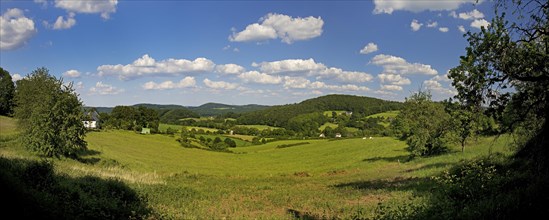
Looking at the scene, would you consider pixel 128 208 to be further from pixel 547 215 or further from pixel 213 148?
pixel 213 148

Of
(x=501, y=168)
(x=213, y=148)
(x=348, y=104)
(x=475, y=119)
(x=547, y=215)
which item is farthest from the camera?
(x=348, y=104)

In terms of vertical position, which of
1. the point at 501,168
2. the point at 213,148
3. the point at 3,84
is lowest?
the point at 213,148

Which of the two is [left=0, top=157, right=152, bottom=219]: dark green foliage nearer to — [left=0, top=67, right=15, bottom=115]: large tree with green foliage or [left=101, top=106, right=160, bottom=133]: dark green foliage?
[left=0, top=67, right=15, bottom=115]: large tree with green foliage

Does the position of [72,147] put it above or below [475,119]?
below

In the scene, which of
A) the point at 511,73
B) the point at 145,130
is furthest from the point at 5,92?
the point at 511,73

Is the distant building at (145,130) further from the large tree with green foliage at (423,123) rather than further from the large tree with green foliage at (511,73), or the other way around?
the large tree with green foliage at (511,73)

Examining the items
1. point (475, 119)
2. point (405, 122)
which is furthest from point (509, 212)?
point (405, 122)

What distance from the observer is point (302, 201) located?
64.6 ft

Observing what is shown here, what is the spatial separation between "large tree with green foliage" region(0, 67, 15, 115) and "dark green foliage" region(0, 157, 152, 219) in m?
96.1

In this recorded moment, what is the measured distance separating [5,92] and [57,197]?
102546mm

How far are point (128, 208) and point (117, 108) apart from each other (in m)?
118

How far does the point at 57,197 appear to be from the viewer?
476 inches

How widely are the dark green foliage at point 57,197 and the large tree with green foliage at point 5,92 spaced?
96.1 metres

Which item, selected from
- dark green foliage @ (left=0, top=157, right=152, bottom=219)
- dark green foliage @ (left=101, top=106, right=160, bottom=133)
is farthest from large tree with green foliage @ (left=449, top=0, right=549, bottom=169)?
dark green foliage @ (left=101, top=106, right=160, bottom=133)
